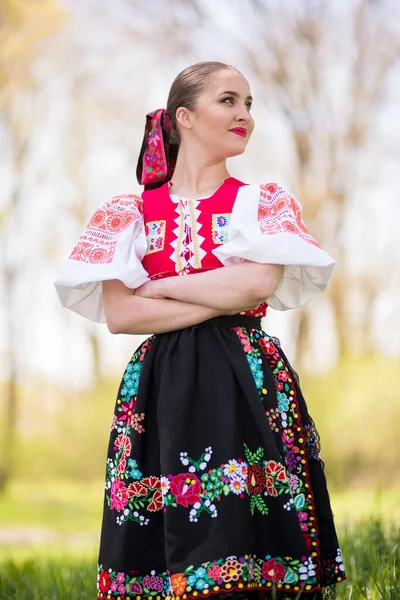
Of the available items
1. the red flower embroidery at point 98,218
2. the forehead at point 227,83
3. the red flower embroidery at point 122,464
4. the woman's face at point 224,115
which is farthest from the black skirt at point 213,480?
the forehead at point 227,83

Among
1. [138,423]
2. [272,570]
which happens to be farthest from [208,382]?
[272,570]

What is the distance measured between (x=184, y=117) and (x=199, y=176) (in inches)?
5.8

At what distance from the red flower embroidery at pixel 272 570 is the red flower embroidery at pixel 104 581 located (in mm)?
327

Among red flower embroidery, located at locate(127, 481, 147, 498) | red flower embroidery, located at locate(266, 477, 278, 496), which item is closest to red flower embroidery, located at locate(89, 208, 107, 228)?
red flower embroidery, located at locate(127, 481, 147, 498)

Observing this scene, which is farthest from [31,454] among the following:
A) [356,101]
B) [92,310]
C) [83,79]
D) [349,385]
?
[92,310]

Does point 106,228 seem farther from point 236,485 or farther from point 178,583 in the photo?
point 178,583

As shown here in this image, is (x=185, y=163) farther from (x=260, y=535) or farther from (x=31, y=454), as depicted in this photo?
(x=31, y=454)

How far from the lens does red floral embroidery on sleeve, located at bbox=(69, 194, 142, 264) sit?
1.83 m

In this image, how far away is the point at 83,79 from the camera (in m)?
6.21

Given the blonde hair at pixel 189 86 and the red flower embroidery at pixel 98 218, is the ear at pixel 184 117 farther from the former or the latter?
the red flower embroidery at pixel 98 218

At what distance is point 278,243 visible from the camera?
1731 mm

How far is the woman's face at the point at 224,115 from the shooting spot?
6.19 feet

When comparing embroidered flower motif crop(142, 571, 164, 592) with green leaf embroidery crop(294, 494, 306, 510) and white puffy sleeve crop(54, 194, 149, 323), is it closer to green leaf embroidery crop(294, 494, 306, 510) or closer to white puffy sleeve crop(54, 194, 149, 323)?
green leaf embroidery crop(294, 494, 306, 510)

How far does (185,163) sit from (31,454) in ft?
15.0
